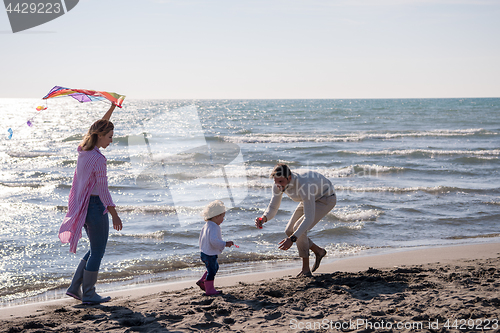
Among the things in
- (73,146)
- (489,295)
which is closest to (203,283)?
(489,295)

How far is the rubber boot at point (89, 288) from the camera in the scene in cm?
443

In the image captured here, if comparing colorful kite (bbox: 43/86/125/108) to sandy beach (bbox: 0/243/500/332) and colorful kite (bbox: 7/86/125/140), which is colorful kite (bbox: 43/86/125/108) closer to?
colorful kite (bbox: 7/86/125/140)

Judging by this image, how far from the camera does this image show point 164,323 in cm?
377

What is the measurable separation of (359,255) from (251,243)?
6.39 feet

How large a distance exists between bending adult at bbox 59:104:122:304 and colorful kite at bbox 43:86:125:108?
1.95 ft

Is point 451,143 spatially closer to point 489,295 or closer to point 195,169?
point 195,169

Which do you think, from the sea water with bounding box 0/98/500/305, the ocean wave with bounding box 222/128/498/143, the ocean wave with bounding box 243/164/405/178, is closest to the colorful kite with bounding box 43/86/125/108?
the sea water with bounding box 0/98/500/305

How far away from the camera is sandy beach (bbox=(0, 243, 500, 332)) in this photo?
3.53 meters

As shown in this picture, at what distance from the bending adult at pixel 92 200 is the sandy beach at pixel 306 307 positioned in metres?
0.66

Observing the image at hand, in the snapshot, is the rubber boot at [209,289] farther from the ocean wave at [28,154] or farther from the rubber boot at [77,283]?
the ocean wave at [28,154]

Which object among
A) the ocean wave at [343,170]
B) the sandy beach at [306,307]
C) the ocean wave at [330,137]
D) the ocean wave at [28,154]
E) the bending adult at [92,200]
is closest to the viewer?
the sandy beach at [306,307]

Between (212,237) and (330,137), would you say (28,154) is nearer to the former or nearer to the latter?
(330,137)

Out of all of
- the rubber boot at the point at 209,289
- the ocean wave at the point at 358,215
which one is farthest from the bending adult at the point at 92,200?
the ocean wave at the point at 358,215

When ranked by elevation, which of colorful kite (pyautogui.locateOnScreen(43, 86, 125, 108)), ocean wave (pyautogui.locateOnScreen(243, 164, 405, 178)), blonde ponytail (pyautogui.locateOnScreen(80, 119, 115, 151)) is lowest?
ocean wave (pyautogui.locateOnScreen(243, 164, 405, 178))
